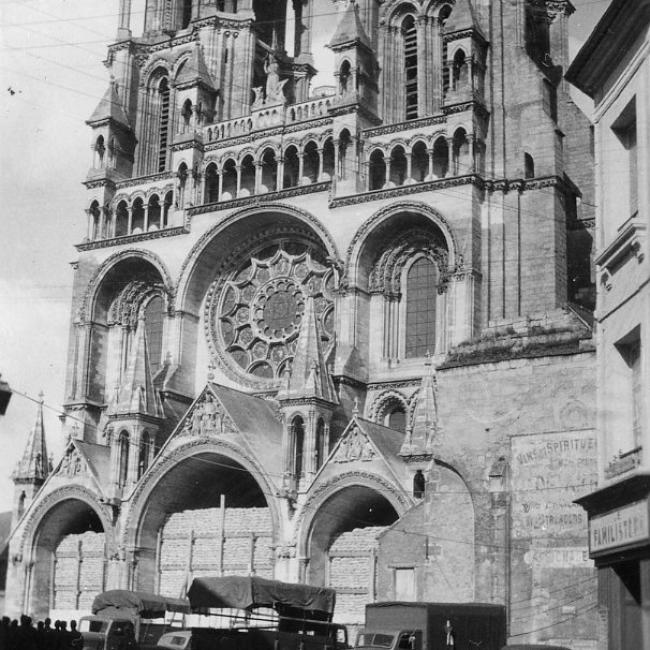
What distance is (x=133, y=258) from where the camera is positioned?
1901 inches

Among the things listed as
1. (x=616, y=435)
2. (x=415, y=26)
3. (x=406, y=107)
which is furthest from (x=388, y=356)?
(x=616, y=435)

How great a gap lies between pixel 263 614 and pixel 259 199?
65.4 ft

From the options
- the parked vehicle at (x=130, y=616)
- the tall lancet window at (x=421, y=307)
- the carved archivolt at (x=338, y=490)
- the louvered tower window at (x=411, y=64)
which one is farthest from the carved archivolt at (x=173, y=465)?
the louvered tower window at (x=411, y=64)

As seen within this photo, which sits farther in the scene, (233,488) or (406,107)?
(406,107)

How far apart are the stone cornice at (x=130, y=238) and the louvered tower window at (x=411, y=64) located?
9618mm

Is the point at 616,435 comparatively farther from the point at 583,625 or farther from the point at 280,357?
the point at 280,357

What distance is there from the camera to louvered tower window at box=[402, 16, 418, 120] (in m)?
46.6

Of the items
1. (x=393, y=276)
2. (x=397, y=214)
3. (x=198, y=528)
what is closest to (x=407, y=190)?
(x=397, y=214)

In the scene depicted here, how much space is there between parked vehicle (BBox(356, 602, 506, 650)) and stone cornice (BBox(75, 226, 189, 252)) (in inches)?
1013

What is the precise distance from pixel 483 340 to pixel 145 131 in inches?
1156

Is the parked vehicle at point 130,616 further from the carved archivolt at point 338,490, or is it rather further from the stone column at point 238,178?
the stone column at point 238,178

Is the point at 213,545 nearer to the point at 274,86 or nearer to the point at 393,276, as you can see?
the point at 393,276

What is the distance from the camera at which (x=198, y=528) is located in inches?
1678

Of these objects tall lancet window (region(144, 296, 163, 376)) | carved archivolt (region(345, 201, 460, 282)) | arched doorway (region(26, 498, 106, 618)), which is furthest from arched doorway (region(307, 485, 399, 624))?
tall lancet window (region(144, 296, 163, 376))
